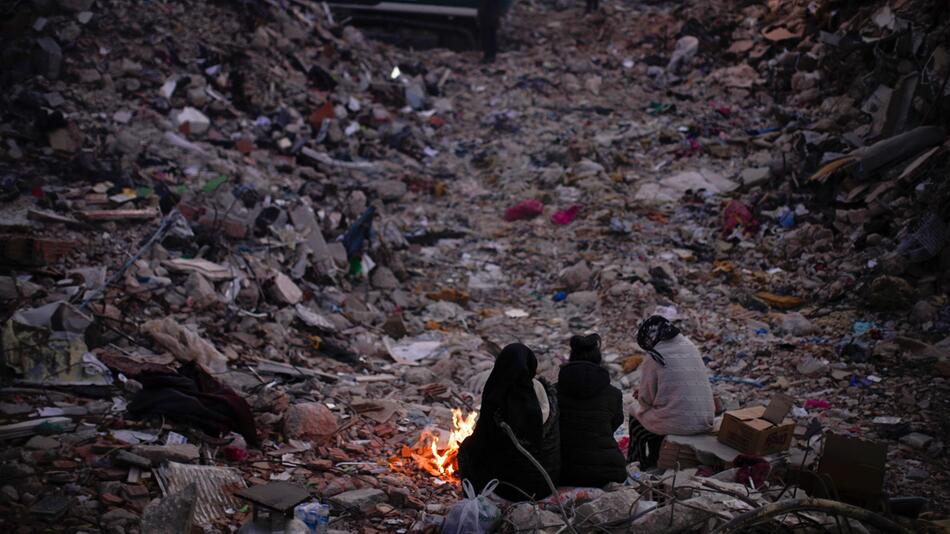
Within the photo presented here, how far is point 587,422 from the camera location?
3.76m

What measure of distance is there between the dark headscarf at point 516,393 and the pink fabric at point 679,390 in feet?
3.57

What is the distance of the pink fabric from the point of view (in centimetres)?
417

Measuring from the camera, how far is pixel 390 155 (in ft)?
34.6

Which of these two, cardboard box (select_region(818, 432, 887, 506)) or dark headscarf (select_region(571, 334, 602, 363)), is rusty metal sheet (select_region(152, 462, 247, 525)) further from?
cardboard box (select_region(818, 432, 887, 506))

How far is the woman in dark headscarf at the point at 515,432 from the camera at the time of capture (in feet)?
11.3

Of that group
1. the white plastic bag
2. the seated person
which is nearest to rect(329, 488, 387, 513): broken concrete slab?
the white plastic bag

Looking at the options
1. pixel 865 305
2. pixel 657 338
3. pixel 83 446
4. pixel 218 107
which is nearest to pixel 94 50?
pixel 218 107

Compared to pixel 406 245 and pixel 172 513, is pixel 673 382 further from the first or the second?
pixel 406 245

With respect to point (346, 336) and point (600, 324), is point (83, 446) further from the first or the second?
point (600, 324)

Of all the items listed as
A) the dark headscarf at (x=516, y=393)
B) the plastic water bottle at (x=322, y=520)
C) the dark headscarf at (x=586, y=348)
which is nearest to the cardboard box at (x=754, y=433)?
the dark headscarf at (x=586, y=348)

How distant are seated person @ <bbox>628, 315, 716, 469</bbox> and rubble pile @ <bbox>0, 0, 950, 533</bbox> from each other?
61 centimetres

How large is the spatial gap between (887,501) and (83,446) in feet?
13.2

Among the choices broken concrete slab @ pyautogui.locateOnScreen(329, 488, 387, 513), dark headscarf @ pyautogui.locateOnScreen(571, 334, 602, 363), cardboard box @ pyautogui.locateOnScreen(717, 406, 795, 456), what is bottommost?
broken concrete slab @ pyautogui.locateOnScreen(329, 488, 387, 513)

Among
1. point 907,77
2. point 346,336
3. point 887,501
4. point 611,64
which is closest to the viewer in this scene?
point 887,501
